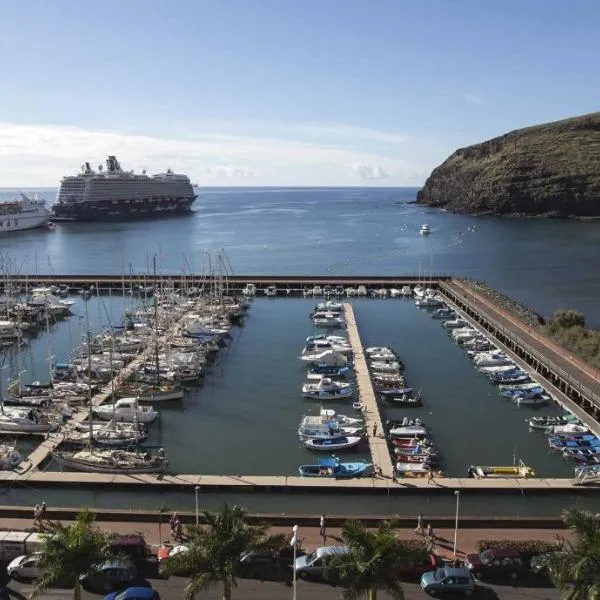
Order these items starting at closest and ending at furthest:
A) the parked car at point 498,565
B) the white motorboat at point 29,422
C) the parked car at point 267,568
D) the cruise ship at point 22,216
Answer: the parked car at point 267,568 < the parked car at point 498,565 < the white motorboat at point 29,422 < the cruise ship at point 22,216

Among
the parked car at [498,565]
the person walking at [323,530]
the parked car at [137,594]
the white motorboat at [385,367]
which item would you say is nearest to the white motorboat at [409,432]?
the white motorboat at [385,367]

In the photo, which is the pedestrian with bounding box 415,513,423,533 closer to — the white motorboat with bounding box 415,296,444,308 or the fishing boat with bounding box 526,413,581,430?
the fishing boat with bounding box 526,413,581,430

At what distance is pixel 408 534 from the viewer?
21781 millimetres

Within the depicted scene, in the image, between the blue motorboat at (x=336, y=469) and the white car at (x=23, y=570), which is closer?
the white car at (x=23, y=570)

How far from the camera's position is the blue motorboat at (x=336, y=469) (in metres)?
27.8

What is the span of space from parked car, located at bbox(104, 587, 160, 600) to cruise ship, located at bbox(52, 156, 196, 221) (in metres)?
162

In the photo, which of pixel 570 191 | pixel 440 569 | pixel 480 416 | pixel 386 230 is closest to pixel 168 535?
pixel 440 569

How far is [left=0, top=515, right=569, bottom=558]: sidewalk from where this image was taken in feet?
69.4

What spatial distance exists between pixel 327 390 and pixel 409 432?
7.54 m

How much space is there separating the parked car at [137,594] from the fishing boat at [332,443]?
15.0m

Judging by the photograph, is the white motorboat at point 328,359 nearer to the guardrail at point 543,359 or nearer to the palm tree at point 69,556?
the guardrail at point 543,359

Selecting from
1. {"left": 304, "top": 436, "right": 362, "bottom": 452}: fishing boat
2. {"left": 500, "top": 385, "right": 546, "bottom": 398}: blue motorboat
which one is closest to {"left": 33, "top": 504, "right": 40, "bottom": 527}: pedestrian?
{"left": 304, "top": 436, "right": 362, "bottom": 452}: fishing boat

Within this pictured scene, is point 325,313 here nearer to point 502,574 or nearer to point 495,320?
point 495,320

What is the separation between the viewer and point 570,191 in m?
173
